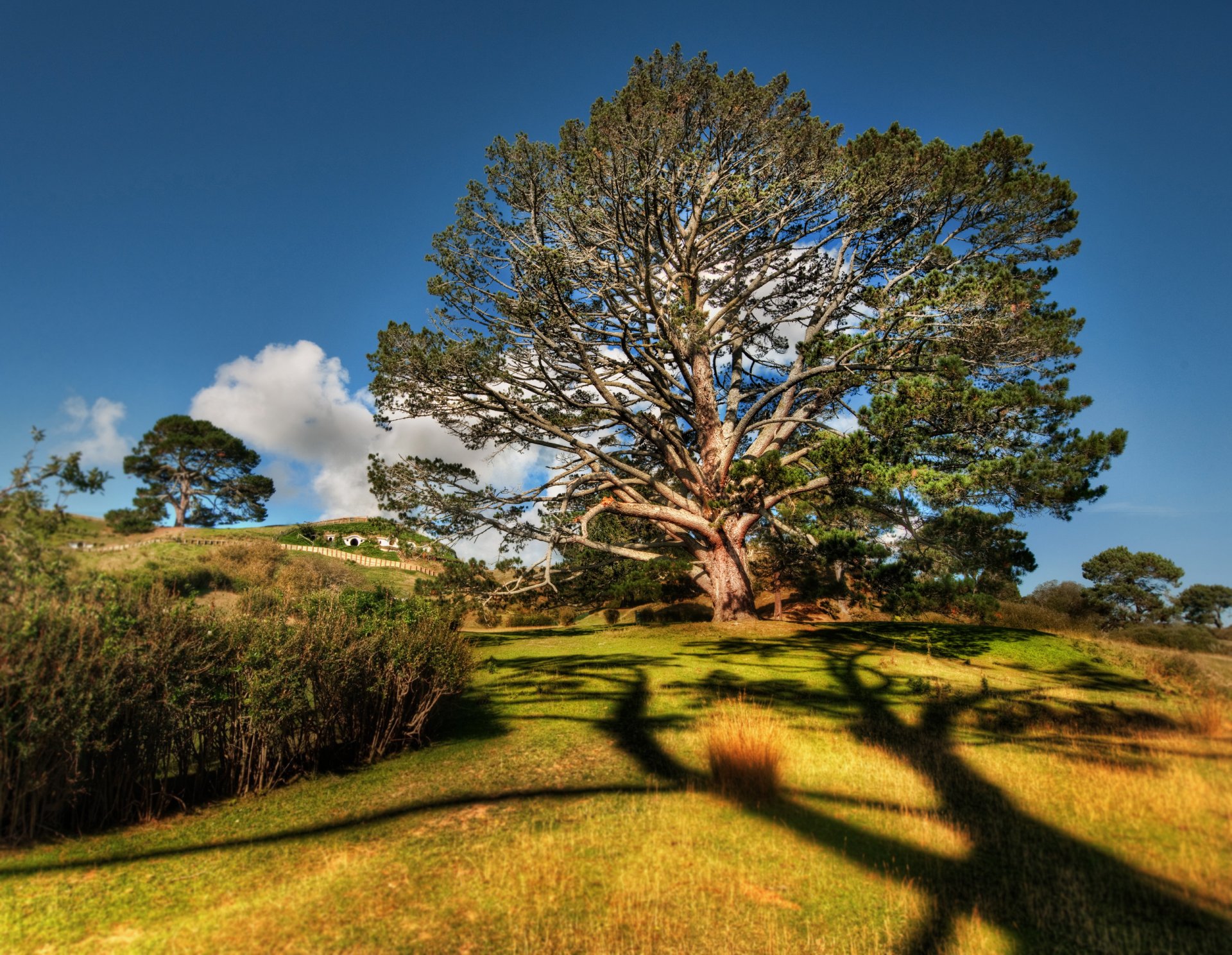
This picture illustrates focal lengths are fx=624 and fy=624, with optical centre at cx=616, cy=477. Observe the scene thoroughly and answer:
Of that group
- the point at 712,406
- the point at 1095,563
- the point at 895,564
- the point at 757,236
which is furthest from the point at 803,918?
the point at 1095,563

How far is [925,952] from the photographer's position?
11.8 feet

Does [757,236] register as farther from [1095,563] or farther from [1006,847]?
[1095,563]

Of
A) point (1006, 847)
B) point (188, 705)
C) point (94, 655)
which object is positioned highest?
point (94, 655)

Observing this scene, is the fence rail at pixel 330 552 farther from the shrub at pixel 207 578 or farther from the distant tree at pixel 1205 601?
the distant tree at pixel 1205 601

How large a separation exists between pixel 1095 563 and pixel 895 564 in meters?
22.8

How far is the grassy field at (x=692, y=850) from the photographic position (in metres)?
3.75

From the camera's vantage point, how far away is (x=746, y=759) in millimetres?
6098

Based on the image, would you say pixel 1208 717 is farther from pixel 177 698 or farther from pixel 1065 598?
pixel 1065 598

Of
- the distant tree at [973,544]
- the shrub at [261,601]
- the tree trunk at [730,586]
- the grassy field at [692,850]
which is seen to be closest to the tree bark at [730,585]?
the tree trunk at [730,586]

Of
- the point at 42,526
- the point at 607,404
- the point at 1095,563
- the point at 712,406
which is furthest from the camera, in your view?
the point at 1095,563

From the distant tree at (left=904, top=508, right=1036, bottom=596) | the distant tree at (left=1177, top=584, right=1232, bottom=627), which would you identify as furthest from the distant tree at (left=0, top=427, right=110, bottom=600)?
the distant tree at (left=1177, top=584, right=1232, bottom=627)

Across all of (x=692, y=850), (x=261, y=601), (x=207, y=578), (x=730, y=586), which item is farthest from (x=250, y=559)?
(x=692, y=850)

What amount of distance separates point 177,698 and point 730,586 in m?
14.1

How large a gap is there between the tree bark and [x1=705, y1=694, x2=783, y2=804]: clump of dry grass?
10640 mm
